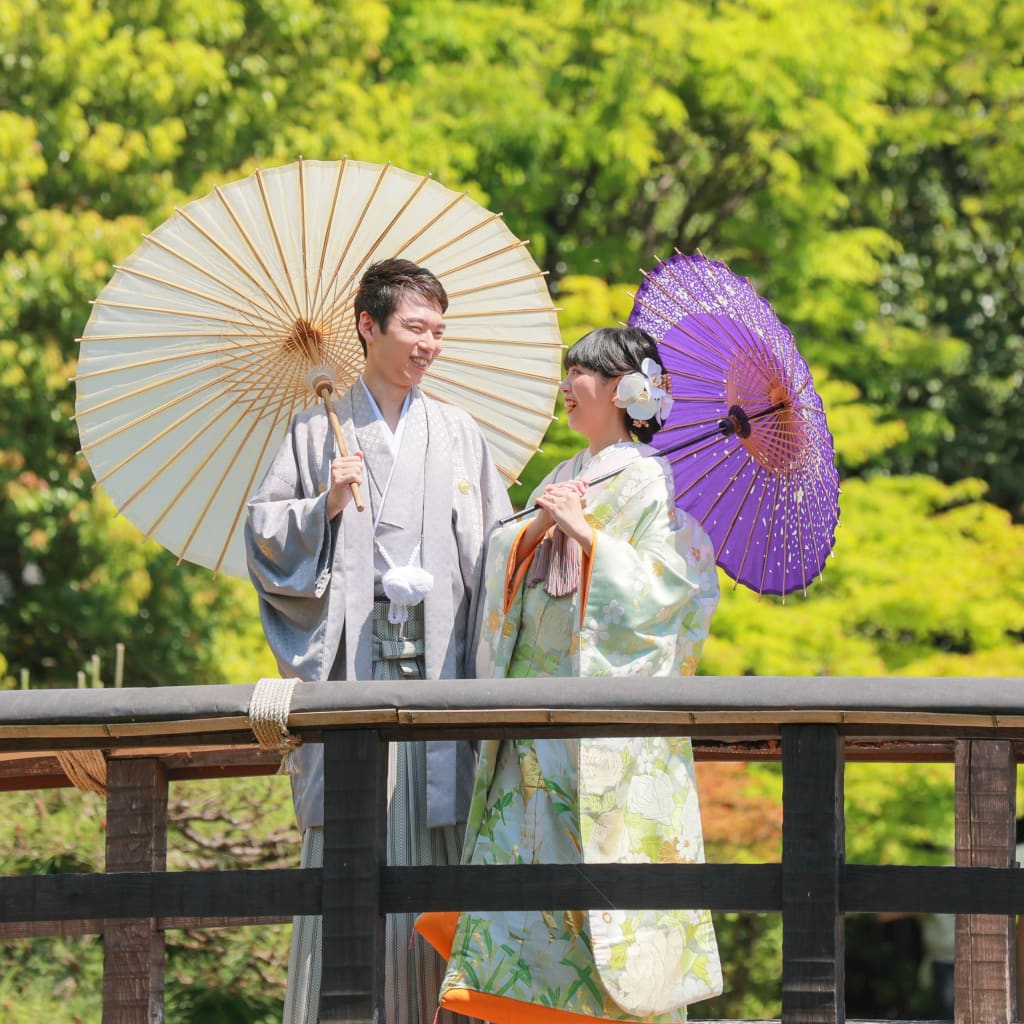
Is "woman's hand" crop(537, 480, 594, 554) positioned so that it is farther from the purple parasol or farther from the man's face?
the man's face

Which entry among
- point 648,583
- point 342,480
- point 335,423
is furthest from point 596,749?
point 335,423

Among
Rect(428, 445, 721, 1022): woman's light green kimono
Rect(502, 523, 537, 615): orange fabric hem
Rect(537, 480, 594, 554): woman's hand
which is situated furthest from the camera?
Rect(502, 523, 537, 615): orange fabric hem

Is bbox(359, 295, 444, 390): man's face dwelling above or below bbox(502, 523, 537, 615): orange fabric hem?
above

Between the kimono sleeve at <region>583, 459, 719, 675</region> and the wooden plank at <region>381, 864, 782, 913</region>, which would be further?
the kimono sleeve at <region>583, 459, 719, 675</region>

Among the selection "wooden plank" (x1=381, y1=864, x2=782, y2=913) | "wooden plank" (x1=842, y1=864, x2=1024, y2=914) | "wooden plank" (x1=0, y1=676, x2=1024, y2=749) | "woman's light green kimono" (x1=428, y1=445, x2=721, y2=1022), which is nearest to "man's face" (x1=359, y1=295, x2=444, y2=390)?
"woman's light green kimono" (x1=428, y1=445, x2=721, y2=1022)

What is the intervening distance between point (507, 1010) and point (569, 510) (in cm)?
94

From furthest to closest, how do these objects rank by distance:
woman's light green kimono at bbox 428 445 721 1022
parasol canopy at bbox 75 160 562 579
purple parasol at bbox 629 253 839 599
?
parasol canopy at bbox 75 160 562 579 → purple parasol at bbox 629 253 839 599 → woman's light green kimono at bbox 428 445 721 1022

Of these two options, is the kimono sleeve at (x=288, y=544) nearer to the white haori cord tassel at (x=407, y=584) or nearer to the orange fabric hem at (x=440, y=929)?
the white haori cord tassel at (x=407, y=584)

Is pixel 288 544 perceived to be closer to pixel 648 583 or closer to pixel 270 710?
pixel 648 583

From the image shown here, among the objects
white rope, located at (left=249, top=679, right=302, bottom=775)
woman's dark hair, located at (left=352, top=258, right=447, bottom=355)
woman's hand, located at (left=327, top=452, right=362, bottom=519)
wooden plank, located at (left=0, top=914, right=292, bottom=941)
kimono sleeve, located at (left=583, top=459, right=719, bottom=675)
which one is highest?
woman's dark hair, located at (left=352, top=258, right=447, bottom=355)

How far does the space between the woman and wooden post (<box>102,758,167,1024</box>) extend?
735mm

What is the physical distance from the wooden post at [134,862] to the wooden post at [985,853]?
5.65ft

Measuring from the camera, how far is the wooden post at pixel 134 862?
12.7 ft

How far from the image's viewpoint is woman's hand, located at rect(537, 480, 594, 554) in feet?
11.3
